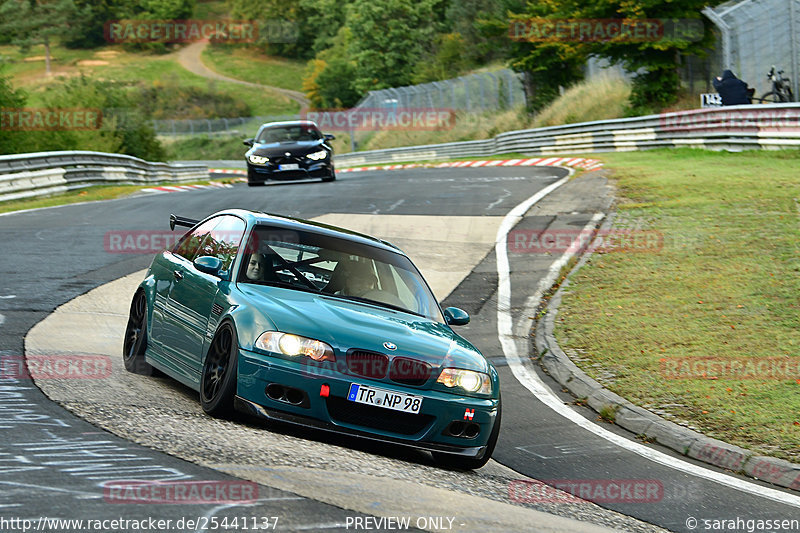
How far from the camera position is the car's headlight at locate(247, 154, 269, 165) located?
28062 millimetres

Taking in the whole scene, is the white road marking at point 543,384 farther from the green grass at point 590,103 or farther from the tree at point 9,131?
the green grass at point 590,103

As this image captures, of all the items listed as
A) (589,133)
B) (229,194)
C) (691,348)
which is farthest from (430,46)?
(691,348)

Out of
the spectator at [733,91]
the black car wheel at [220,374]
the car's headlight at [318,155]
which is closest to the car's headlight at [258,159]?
the car's headlight at [318,155]

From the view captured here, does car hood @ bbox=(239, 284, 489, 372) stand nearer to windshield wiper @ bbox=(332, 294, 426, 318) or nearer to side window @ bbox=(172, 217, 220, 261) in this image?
windshield wiper @ bbox=(332, 294, 426, 318)

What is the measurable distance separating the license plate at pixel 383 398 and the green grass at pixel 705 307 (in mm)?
2850

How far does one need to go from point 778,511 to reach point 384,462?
2.50 m

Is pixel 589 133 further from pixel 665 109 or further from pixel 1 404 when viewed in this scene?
pixel 1 404

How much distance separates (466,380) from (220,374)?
1620mm

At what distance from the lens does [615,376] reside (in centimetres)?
A: 1005

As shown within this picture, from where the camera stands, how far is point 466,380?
6.88 meters

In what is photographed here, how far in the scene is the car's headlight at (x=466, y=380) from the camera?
22.3 feet

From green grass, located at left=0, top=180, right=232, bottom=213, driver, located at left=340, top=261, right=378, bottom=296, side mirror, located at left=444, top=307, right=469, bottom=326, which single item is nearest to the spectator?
green grass, located at left=0, top=180, right=232, bottom=213

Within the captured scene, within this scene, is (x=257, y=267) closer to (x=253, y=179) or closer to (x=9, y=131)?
(x=253, y=179)

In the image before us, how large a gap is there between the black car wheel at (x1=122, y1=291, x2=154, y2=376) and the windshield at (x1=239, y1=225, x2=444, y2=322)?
1461 mm
